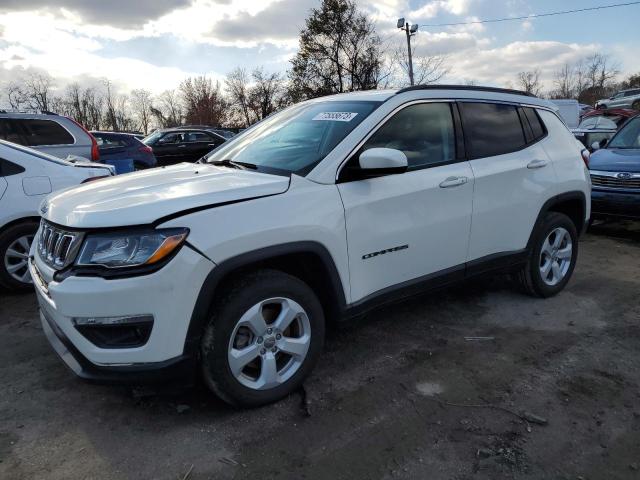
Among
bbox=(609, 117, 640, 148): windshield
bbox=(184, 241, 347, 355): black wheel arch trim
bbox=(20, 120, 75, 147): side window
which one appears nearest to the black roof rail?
bbox=(184, 241, 347, 355): black wheel arch trim

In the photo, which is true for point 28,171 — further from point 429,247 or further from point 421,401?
point 421,401

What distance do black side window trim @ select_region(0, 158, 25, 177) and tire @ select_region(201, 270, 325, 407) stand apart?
3.58 meters

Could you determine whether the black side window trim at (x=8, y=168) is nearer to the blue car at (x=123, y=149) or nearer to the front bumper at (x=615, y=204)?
the blue car at (x=123, y=149)

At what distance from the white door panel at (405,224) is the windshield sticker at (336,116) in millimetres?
507

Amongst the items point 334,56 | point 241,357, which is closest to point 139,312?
point 241,357

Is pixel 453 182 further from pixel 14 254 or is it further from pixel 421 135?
pixel 14 254

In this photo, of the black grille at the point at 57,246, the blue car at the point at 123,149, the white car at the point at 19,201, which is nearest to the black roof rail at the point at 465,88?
the black grille at the point at 57,246

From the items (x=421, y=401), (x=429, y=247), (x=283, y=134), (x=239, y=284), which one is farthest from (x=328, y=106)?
(x=421, y=401)

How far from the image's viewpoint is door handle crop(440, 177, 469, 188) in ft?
11.1

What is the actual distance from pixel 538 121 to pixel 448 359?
2.32 metres

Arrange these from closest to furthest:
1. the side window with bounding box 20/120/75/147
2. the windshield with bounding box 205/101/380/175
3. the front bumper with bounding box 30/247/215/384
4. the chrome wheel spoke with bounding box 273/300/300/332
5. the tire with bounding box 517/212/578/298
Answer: the front bumper with bounding box 30/247/215/384 < the chrome wheel spoke with bounding box 273/300/300/332 < the windshield with bounding box 205/101/380/175 < the tire with bounding box 517/212/578/298 < the side window with bounding box 20/120/75/147

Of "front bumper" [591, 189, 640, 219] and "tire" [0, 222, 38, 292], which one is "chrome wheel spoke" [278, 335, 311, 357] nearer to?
"tire" [0, 222, 38, 292]

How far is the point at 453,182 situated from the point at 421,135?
0.40 meters

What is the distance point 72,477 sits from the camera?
230 cm
